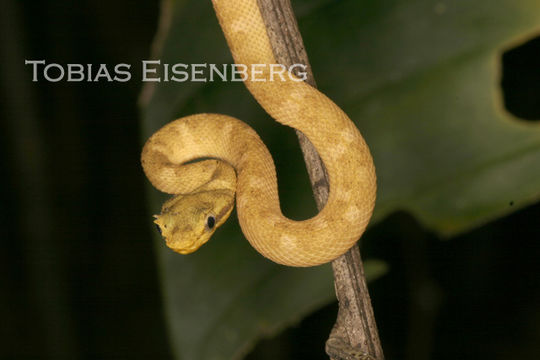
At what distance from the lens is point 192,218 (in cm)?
189

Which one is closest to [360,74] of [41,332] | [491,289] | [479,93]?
[479,93]

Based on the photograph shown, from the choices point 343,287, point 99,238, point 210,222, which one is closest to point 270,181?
point 210,222

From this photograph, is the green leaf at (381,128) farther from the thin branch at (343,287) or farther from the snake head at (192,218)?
the thin branch at (343,287)

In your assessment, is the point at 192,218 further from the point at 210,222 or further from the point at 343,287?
the point at 343,287

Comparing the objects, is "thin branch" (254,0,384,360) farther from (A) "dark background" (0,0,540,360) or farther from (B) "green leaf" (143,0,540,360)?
(A) "dark background" (0,0,540,360)

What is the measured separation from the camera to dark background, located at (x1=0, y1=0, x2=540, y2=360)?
3748mm

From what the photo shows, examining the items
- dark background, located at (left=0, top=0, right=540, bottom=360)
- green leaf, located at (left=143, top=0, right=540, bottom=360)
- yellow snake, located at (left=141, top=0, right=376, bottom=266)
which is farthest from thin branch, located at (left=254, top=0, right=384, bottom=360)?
dark background, located at (left=0, top=0, right=540, bottom=360)

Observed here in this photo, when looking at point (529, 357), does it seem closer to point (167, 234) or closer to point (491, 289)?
point (491, 289)

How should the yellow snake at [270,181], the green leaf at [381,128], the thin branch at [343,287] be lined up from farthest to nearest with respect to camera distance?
1. the green leaf at [381,128]
2. the yellow snake at [270,181]
3. the thin branch at [343,287]

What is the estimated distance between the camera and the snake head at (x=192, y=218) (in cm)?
184

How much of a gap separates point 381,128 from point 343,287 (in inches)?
30.7

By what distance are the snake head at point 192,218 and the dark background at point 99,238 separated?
153cm

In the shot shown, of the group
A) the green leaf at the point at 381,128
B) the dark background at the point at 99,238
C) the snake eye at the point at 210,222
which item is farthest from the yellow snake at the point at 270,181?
the dark background at the point at 99,238

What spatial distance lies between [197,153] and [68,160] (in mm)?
2169
